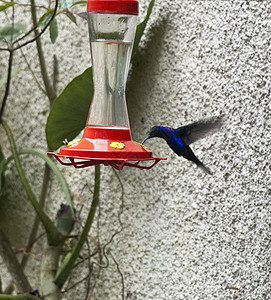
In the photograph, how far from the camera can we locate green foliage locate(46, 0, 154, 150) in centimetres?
132

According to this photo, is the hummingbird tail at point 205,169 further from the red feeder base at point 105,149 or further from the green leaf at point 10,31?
the green leaf at point 10,31

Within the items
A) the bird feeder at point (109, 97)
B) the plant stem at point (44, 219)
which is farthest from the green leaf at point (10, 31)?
the bird feeder at point (109, 97)

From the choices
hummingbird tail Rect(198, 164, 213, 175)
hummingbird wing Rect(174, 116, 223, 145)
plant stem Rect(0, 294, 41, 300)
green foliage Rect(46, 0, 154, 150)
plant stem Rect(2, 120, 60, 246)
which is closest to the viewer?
hummingbird wing Rect(174, 116, 223, 145)

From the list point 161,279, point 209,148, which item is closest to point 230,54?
point 209,148

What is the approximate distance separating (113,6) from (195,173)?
0.57 m

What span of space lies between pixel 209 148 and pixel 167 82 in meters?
0.25

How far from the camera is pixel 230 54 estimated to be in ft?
3.85

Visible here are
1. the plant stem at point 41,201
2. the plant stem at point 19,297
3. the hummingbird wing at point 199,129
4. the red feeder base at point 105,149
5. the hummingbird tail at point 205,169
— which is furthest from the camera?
the plant stem at point 41,201

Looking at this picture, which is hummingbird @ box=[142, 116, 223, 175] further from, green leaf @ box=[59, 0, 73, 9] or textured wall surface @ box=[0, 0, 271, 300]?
green leaf @ box=[59, 0, 73, 9]

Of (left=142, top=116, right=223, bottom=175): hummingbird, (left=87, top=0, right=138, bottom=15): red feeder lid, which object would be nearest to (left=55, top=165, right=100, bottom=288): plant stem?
(left=142, top=116, right=223, bottom=175): hummingbird

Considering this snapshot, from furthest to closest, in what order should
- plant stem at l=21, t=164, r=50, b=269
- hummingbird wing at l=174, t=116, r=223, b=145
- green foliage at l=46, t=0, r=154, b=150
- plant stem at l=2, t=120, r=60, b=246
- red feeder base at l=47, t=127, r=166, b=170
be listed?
1. plant stem at l=21, t=164, r=50, b=269
2. plant stem at l=2, t=120, r=60, b=246
3. green foliage at l=46, t=0, r=154, b=150
4. hummingbird wing at l=174, t=116, r=223, b=145
5. red feeder base at l=47, t=127, r=166, b=170

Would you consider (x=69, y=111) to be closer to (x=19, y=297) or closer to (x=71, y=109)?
(x=71, y=109)

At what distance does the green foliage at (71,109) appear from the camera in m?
1.32

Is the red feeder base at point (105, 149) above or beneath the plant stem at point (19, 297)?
above
